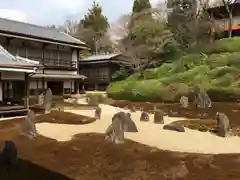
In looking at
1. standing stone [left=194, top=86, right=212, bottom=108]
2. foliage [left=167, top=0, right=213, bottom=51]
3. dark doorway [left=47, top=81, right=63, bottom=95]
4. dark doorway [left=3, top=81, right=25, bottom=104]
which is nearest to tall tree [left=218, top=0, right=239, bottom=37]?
foliage [left=167, top=0, right=213, bottom=51]

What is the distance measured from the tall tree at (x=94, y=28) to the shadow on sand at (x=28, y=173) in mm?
47367

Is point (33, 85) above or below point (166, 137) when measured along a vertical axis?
above

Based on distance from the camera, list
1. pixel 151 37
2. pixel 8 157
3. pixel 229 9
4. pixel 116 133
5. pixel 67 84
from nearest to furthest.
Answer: pixel 8 157 < pixel 116 133 < pixel 67 84 < pixel 229 9 < pixel 151 37

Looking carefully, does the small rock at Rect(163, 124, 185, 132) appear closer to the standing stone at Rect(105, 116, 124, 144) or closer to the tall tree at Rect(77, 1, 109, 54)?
the standing stone at Rect(105, 116, 124, 144)

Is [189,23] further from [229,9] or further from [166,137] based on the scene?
[166,137]

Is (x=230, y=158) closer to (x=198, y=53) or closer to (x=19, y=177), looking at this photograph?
Answer: (x=19, y=177)

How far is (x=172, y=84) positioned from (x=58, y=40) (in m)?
12.5

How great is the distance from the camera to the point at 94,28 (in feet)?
186

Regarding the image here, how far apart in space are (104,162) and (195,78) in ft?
63.6

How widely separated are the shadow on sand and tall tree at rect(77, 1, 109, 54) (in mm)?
47367

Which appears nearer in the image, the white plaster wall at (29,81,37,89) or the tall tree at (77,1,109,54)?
the white plaster wall at (29,81,37,89)

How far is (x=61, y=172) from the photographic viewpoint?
27.2ft

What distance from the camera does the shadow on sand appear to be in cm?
767

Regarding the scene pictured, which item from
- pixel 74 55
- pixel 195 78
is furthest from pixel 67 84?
pixel 195 78
